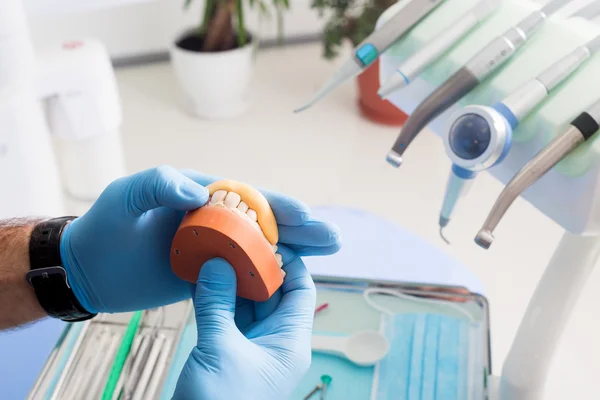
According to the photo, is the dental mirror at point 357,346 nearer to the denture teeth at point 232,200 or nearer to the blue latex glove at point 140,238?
the blue latex glove at point 140,238

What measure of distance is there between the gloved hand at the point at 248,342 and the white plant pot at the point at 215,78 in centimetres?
88

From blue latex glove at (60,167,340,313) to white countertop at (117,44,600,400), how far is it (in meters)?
0.45

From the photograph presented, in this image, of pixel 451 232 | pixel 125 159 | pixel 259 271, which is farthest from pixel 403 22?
pixel 125 159

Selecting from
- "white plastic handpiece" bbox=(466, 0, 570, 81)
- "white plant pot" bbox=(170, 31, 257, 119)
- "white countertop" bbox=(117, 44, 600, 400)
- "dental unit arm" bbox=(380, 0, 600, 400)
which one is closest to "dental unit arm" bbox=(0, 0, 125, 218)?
"white countertop" bbox=(117, 44, 600, 400)

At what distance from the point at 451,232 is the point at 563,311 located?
1.76 feet

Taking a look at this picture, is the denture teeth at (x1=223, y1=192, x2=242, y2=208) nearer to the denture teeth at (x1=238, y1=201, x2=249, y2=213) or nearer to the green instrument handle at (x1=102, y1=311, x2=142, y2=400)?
the denture teeth at (x1=238, y1=201, x2=249, y2=213)

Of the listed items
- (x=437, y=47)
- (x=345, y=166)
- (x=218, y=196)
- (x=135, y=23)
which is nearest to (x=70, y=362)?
(x=218, y=196)

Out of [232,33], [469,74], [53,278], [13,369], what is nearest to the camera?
[469,74]

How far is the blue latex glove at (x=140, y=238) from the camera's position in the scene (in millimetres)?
610

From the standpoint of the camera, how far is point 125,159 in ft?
4.53

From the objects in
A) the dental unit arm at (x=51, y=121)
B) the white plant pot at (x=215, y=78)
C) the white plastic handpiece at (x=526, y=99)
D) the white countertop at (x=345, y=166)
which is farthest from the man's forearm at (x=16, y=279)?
the white plant pot at (x=215, y=78)

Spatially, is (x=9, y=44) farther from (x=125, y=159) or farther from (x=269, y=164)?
(x=269, y=164)

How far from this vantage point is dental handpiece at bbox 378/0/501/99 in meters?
0.59

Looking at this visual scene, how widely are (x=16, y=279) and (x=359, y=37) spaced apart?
3.03 ft
